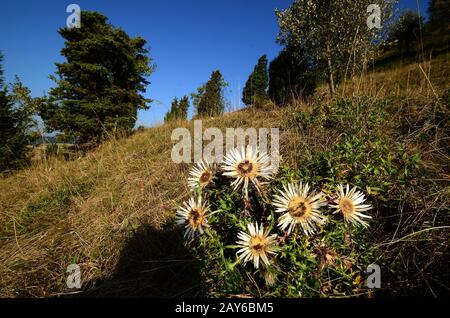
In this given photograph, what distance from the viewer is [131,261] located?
1979 mm

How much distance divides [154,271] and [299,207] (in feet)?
4.04

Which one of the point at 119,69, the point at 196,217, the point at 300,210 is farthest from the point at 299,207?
the point at 119,69

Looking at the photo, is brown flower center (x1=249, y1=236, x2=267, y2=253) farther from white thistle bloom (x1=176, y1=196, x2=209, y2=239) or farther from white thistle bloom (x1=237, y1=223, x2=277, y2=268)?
white thistle bloom (x1=176, y1=196, x2=209, y2=239)

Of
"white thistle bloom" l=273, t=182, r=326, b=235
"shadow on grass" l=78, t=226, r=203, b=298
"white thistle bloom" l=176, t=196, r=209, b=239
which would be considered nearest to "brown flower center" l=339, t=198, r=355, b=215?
"white thistle bloom" l=273, t=182, r=326, b=235

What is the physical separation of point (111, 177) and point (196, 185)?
290cm

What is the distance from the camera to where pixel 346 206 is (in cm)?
118

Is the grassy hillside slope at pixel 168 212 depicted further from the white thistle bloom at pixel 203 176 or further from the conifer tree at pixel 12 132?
the conifer tree at pixel 12 132

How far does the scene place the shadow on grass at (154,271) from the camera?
164 centimetres

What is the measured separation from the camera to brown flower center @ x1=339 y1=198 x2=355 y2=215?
1.18 m

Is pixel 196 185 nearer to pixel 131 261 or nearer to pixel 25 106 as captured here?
pixel 131 261

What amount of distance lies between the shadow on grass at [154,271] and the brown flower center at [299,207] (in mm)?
703

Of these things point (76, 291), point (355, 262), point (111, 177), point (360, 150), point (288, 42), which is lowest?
point (76, 291)

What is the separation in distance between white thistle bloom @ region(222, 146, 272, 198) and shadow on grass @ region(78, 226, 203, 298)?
2.05 ft
